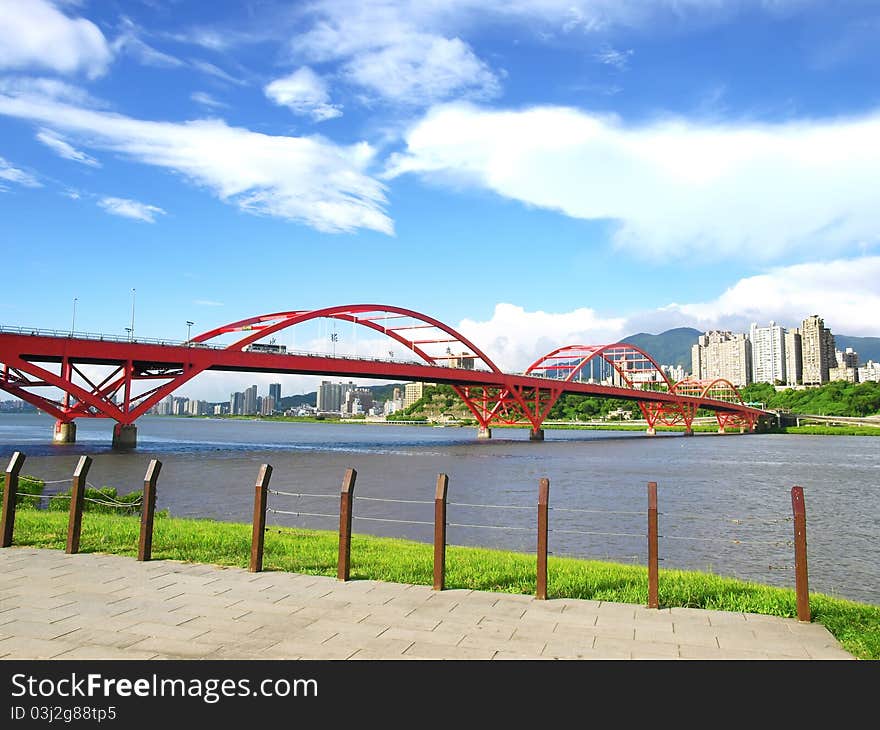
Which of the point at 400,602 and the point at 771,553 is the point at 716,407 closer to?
the point at 771,553

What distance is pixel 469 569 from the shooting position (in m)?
9.41

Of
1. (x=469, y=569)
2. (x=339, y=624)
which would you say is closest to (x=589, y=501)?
(x=469, y=569)

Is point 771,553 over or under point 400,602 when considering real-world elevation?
under

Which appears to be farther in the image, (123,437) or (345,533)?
(123,437)

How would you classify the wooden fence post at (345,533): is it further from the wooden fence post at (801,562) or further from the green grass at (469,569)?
the wooden fence post at (801,562)

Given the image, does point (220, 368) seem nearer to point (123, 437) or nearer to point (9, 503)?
point (123, 437)

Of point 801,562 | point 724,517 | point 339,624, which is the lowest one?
point 724,517

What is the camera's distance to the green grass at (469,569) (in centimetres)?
722

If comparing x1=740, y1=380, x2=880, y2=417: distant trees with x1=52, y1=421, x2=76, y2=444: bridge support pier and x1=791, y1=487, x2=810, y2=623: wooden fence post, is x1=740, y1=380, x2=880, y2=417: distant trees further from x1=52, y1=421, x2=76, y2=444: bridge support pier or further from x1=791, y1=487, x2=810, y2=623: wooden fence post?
x1=791, y1=487, x2=810, y2=623: wooden fence post

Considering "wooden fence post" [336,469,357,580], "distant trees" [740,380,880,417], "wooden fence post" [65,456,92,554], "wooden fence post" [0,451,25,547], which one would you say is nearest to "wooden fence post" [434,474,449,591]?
"wooden fence post" [336,469,357,580]

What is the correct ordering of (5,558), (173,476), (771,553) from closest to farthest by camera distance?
(5,558) < (771,553) < (173,476)
